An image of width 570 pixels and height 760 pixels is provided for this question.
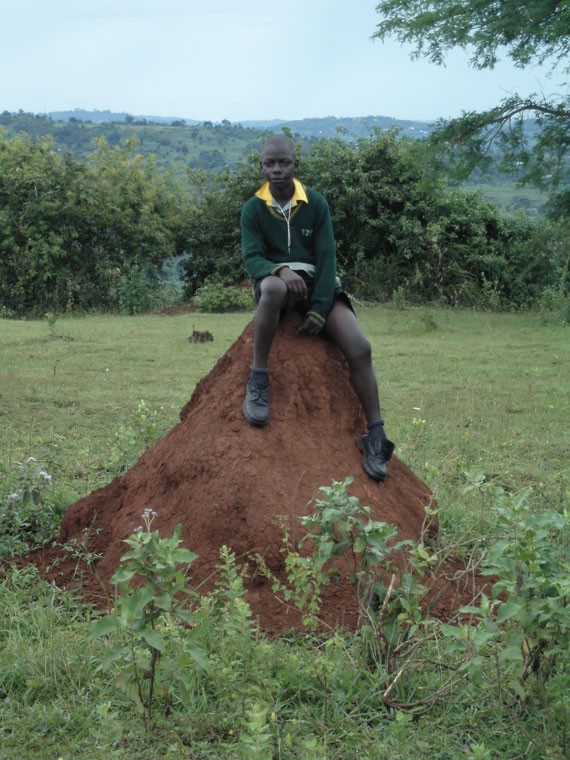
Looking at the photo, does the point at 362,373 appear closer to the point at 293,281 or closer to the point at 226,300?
the point at 293,281

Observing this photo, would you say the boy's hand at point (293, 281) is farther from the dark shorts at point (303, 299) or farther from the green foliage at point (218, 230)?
the green foliage at point (218, 230)

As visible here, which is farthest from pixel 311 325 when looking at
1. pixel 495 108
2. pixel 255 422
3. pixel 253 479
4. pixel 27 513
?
pixel 495 108

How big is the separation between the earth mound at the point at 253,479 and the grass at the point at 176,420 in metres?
0.26

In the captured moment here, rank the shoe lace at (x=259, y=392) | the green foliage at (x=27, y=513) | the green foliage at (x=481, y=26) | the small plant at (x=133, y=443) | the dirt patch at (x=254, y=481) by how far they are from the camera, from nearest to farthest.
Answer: the dirt patch at (x=254, y=481) < the shoe lace at (x=259, y=392) < the green foliage at (x=27, y=513) < the small plant at (x=133, y=443) < the green foliage at (x=481, y=26)

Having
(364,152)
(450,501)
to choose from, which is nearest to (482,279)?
(364,152)

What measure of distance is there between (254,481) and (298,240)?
1174 millimetres

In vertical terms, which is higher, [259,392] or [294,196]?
[294,196]

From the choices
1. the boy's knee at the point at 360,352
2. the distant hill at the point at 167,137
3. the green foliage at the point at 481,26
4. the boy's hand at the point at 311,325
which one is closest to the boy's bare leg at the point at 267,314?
the boy's hand at the point at 311,325

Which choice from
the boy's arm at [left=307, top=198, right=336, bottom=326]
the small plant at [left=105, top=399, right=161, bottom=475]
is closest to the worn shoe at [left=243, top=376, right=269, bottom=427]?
the boy's arm at [left=307, top=198, right=336, bottom=326]

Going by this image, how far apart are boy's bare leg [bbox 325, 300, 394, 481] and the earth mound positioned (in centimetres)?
9

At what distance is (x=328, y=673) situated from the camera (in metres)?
2.59

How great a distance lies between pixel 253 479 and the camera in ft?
11.3

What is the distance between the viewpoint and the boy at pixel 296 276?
11.9 feet

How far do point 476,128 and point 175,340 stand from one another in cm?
597
